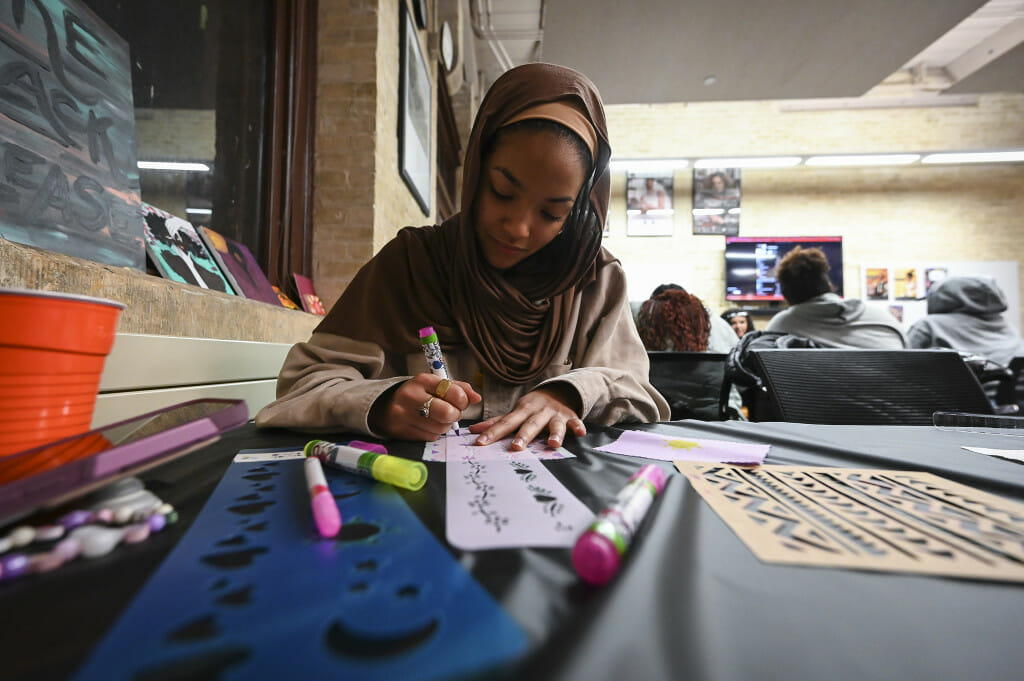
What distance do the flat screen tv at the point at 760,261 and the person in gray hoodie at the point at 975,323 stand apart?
11.2 feet

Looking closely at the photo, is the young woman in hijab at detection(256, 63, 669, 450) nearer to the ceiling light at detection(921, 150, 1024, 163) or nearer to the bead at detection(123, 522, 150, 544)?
the bead at detection(123, 522, 150, 544)

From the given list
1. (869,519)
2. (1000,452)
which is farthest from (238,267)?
(1000,452)

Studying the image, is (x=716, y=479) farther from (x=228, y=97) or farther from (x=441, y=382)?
(x=228, y=97)

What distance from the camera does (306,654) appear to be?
0.19m

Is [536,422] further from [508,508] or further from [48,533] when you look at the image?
[48,533]

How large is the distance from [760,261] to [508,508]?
23.5 ft

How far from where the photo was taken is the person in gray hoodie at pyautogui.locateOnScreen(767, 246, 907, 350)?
2514mm

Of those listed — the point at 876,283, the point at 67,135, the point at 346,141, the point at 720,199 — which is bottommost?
the point at 67,135

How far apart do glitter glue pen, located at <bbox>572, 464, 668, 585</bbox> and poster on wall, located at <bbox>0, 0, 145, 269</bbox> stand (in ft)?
2.85

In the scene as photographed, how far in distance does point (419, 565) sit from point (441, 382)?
40 centimetres

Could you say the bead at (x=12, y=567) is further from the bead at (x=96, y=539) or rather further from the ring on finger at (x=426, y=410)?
the ring on finger at (x=426, y=410)

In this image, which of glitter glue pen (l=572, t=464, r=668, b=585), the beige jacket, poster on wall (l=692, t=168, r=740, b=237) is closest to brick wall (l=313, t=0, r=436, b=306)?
the beige jacket

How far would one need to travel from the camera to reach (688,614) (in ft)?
0.74

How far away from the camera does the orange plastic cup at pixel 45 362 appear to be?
383 millimetres
